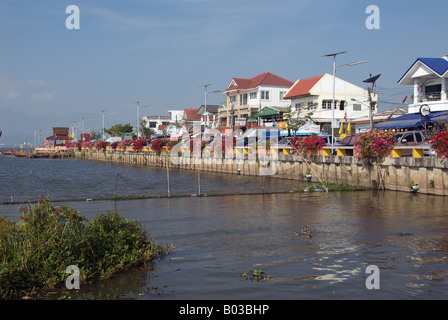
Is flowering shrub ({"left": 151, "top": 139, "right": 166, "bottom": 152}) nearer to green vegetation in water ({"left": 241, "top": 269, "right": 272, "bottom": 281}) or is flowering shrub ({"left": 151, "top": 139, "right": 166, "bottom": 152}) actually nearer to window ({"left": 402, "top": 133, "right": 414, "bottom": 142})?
window ({"left": 402, "top": 133, "right": 414, "bottom": 142})

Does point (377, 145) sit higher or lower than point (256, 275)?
higher

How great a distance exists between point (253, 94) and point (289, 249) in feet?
194

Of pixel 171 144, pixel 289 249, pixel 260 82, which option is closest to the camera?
pixel 289 249

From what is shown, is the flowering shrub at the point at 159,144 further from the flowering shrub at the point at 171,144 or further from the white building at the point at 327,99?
the white building at the point at 327,99

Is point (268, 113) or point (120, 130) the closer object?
point (268, 113)

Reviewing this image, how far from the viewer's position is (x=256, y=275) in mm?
9875

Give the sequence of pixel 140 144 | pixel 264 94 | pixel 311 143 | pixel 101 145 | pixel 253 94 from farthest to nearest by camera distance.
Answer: pixel 101 145, pixel 140 144, pixel 253 94, pixel 264 94, pixel 311 143

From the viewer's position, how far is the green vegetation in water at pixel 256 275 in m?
9.77

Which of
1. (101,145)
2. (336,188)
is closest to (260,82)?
(336,188)

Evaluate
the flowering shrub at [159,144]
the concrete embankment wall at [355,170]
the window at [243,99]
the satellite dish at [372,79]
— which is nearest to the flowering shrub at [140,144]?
the flowering shrub at [159,144]

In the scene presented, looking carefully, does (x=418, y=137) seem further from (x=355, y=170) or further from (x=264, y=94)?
(x=264, y=94)

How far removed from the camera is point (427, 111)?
106 ft

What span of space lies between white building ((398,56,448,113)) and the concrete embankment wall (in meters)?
11.1
